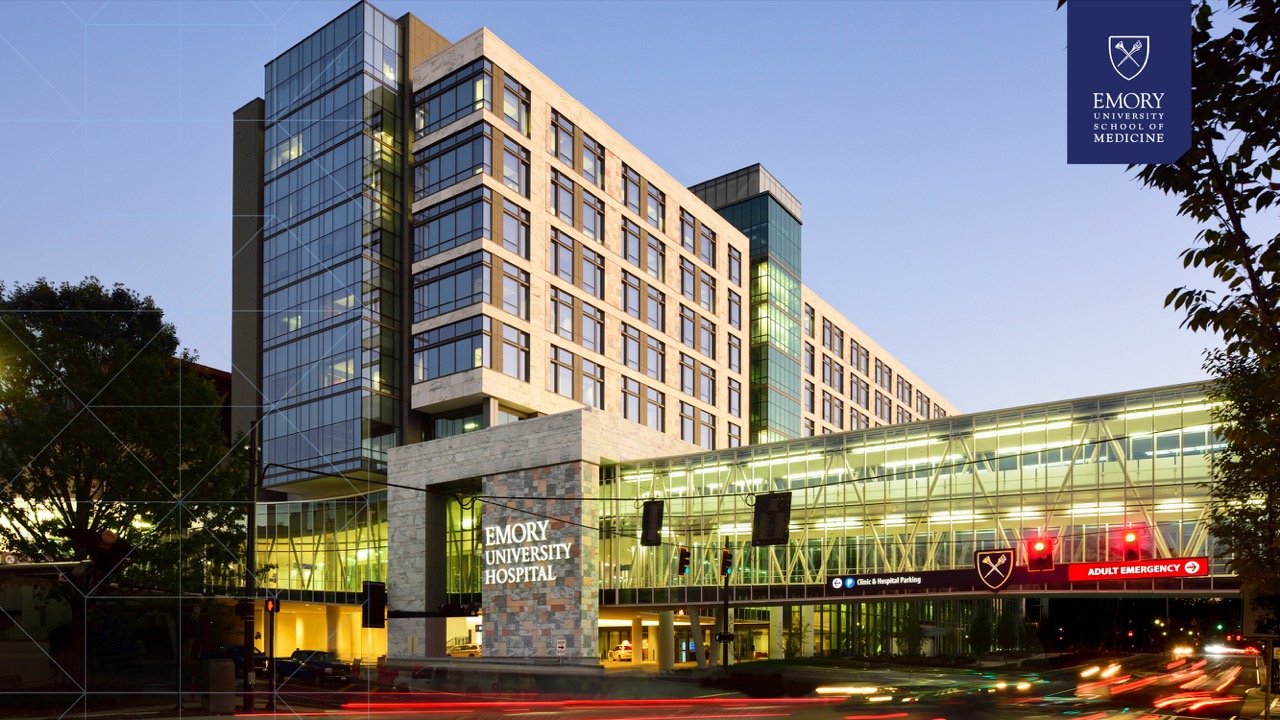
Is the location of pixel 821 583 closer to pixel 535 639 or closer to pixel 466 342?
pixel 535 639

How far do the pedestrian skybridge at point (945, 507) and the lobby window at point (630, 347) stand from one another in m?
18.7

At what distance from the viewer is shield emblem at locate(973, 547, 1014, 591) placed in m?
45.7

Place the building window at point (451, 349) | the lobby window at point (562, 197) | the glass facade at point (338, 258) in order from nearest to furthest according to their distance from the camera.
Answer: the building window at point (451, 349)
the glass facade at point (338, 258)
the lobby window at point (562, 197)

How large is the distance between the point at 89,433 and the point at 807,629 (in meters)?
59.4

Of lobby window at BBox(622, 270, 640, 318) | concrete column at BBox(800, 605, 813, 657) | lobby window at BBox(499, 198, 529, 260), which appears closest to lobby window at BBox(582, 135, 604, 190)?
lobby window at BBox(622, 270, 640, 318)

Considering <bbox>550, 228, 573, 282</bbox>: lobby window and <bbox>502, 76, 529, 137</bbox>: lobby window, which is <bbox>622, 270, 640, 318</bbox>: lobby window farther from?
<bbox>502, 76, 529, 137</bbox>: lobby window

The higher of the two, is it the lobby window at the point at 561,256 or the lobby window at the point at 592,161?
the lobby window at the point at 592,161

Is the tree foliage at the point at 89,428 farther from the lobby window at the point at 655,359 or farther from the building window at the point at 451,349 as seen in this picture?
the lobby window at the point at 655,359

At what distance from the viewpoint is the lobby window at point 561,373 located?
74.6 meters

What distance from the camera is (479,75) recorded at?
72375 mm

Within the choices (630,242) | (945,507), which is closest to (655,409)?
(630,242)

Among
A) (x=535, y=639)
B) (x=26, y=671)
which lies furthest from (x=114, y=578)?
(x=535, y=639)

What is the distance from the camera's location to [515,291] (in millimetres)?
72000

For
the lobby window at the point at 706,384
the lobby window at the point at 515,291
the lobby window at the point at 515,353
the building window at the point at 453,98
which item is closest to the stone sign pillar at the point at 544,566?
the lobby window at the point at 515,353
